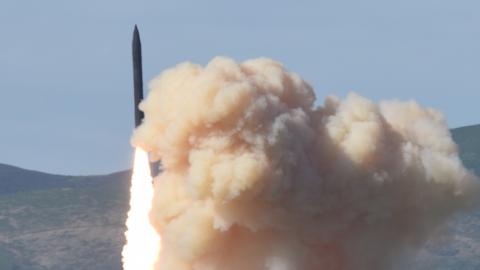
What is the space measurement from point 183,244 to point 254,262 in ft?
15.8

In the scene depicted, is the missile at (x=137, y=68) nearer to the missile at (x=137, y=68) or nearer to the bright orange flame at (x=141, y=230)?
the missile at (x=137, y=68)

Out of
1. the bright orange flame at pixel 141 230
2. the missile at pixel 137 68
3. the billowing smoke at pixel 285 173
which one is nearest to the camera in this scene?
the billowing smoke at pixel 285 173

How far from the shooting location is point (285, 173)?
88375 millimetres

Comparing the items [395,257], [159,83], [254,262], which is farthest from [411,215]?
[159,83]

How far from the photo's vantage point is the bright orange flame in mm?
96750

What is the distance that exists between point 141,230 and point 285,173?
1259cm

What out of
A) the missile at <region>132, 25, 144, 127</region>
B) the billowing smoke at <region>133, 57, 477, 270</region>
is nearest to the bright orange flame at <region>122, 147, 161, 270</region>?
the billowing smoke at <region>133, 57, 477, 270</region>

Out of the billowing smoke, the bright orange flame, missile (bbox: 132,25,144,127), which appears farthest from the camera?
missile (bbox: 132,25,144,127)

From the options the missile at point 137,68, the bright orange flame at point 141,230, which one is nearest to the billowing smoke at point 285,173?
the bright orange flame at point 141,230

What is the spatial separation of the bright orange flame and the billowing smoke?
151 centimetres

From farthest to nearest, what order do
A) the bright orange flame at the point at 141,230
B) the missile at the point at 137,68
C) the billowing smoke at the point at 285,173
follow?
the missile at the point at 137,68 → the bright orange flame at the point at 141,230 → the billowing smoke at the point at 285,173

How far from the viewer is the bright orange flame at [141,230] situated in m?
96.8

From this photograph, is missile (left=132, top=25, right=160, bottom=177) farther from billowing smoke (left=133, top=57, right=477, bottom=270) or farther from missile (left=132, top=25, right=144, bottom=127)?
billowing smoke (left=133, top=57, right=477, bottom=270)

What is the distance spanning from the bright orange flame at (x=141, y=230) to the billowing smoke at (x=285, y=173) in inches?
59.6
